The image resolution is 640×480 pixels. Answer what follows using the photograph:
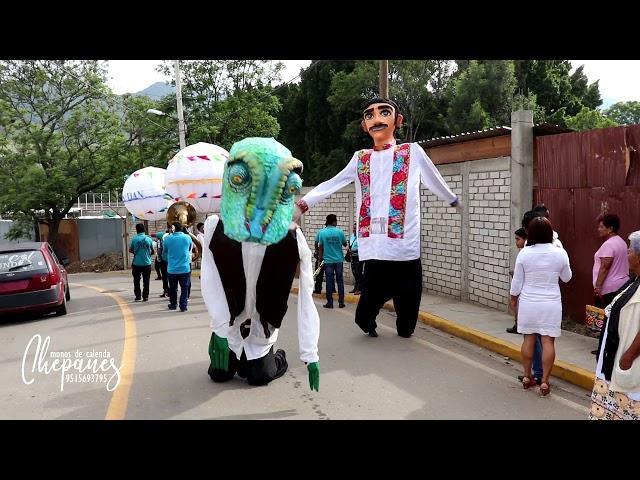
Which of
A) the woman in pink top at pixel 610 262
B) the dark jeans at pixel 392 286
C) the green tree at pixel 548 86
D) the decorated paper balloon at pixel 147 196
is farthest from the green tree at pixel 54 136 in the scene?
the green tree at pixel 548 86

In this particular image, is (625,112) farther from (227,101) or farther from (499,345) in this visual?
(499,345)

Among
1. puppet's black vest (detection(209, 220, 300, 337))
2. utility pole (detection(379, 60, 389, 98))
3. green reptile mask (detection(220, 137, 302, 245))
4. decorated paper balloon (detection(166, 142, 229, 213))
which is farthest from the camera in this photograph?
utility pole (detection(379, 60, 389, 98))

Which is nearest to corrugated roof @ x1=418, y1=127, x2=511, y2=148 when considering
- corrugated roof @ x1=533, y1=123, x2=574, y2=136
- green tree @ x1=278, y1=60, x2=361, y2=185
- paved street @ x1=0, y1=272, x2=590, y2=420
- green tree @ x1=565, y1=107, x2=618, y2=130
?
corrugated roof @ x1=533, y1=123, x2=574, y2=136

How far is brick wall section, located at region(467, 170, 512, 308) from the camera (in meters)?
7.89

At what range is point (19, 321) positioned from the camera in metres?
9.35

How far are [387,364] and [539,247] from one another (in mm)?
2029

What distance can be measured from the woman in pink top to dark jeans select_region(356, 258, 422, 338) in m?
1.98

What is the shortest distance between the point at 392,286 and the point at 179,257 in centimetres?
411

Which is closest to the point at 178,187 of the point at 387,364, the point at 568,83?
the point at 387,364

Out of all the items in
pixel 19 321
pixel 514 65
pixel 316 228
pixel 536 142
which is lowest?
pixel 19 321

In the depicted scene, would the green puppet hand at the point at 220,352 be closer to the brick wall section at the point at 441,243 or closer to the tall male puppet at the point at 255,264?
the tall male puppet at the point at 255,264

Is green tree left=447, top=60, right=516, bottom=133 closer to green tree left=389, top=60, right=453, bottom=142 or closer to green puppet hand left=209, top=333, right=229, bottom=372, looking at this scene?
green tree left=389, top=60, right=453, bottom=142

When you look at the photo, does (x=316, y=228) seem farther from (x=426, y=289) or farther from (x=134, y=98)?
(x=134, y=98)

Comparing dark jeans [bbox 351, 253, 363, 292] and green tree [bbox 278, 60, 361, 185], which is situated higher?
green tree [bbox 278, 60, 361, 185]
